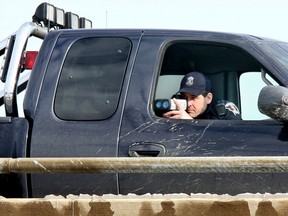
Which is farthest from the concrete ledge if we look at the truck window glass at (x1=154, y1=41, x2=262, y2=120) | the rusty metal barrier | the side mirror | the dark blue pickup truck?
the truck window glass at (x1=154, y1=41, x2=262, y2=120)

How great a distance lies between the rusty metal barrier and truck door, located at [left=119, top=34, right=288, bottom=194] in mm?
941

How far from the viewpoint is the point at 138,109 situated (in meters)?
4.66

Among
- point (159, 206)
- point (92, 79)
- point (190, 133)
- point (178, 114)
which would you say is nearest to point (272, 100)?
point (190, 133)

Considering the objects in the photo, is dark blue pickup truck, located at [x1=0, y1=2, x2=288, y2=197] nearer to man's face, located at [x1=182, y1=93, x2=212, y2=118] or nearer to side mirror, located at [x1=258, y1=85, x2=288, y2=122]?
side mirror, located at [x1=258, y1=85, x2=288, y2=122]

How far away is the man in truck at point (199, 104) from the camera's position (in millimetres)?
4742

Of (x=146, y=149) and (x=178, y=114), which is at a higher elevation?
(x=178, y=114)

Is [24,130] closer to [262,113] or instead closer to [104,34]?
[104,34]

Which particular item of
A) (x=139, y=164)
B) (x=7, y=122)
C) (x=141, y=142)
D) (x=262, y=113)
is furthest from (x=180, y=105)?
(x=139, y=164)

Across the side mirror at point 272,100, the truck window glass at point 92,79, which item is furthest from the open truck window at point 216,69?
the side mirror at point 272,100

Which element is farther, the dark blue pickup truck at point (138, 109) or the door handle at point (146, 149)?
the door handle at point (146, 149)

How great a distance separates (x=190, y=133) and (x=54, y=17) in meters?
1.87

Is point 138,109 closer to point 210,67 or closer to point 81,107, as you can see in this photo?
point 81,107

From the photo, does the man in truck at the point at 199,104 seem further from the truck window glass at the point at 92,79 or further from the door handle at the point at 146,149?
the truck window glass at the point at 92,79

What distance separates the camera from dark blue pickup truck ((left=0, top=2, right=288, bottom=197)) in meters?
4.40
